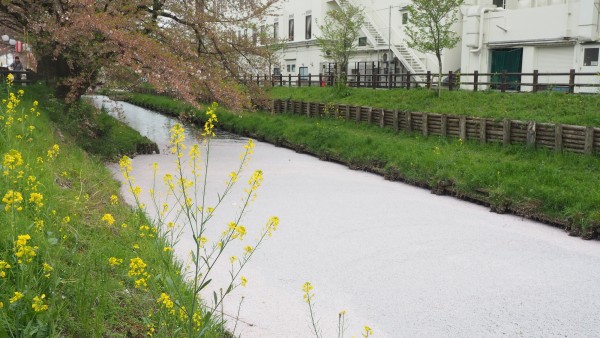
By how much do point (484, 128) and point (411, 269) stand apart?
8.68 m

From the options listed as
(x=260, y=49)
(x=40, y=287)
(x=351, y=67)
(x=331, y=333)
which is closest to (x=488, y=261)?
(x=331, y=333)

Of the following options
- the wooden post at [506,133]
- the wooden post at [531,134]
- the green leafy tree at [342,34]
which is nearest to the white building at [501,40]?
the green leafy tree at [342,34]

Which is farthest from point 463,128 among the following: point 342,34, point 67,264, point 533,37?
point 342,34

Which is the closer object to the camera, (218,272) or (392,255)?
(218,272)

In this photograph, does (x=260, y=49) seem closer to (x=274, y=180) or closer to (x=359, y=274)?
(x=274, y=180)

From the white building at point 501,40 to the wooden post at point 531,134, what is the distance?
4400mm

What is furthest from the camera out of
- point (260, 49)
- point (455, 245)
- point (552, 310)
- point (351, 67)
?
point (351, 67)

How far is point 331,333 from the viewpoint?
22.7 feet

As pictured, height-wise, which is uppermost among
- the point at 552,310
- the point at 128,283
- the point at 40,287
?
the point at 40,287

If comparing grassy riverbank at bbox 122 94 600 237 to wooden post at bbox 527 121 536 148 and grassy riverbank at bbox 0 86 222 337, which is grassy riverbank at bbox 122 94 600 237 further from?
grassy riverbank at bbox 0 86 222 337

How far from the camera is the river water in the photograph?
730 cm

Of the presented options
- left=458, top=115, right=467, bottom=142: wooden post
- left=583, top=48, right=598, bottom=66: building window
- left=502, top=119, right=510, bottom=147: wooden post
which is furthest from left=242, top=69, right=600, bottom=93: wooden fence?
left=502, top=119, right=510, bottom=147: wooden post

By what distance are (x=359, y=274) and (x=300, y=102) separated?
1987 cm

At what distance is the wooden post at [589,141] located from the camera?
45.2 ft
